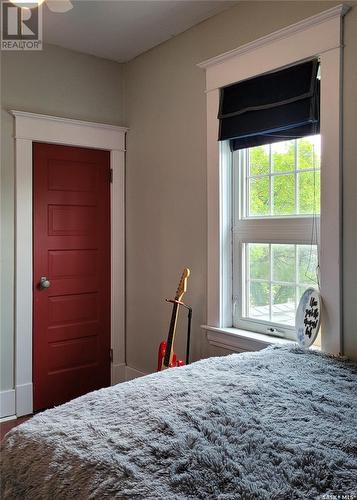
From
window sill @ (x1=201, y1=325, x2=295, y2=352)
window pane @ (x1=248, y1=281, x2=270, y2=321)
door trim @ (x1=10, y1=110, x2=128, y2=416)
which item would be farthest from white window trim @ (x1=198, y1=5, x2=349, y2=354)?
door trim @ (x1=10, y1=110, x2=128, y2=416)

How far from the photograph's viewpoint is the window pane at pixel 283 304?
8.29 feet

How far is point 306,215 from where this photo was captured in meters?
2.42

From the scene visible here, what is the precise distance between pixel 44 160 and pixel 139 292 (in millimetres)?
1212

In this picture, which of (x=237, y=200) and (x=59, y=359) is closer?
(x=237, y=200)

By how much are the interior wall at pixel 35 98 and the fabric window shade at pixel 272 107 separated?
1.21 meters

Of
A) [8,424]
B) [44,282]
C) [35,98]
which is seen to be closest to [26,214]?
[44,282]

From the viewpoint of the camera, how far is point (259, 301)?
272cm

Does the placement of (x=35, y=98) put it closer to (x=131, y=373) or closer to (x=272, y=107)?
(x=272, y=107)

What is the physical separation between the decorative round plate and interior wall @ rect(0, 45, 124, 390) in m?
1.97

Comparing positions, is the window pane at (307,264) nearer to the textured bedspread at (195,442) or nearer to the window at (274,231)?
the window at (274,231)

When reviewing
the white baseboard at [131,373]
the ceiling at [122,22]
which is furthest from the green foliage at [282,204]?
the white baseboard at [131,373]

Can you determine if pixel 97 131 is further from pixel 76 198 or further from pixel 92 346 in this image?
pixel 92 346

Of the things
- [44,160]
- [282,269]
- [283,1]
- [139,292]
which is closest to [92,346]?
[139,292]

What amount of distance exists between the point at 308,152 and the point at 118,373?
2.29 meters
